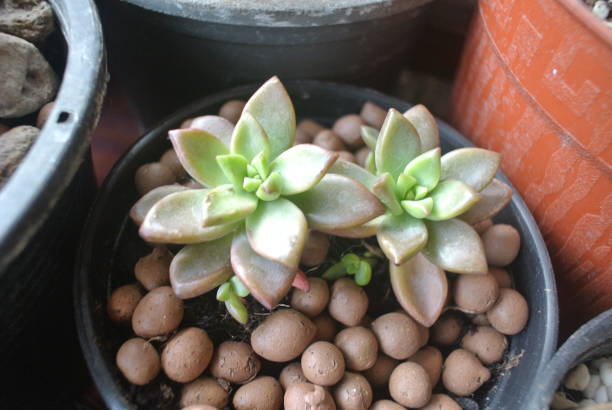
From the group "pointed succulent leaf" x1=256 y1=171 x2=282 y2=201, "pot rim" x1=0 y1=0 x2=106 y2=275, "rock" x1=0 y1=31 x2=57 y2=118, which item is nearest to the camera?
"pot rim" x1=0 y1=0 x2=106 y2=275

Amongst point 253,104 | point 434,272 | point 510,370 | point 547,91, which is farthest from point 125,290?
point 547,91

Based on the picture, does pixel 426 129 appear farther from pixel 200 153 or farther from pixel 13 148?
pixel 13 148

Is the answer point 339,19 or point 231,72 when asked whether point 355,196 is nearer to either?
point 339,19

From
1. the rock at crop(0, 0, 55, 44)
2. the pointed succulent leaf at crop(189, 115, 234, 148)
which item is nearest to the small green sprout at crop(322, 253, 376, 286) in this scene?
the pointed succulent leaf at crop(189, 115, 234, 148)

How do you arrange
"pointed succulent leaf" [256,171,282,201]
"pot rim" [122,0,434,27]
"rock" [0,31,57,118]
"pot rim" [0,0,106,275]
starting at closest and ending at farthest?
1. "pot rim" [0,0,106,275]
2. "pointed succulent leaf" [256,171,282,201]
3. "rock" [0,31,57,118]
4. "pot rim" [122,0,434,27]

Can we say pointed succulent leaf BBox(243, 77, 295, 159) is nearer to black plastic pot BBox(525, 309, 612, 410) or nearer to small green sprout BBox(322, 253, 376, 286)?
small green sprout BBox(322, 253, 376, 286)

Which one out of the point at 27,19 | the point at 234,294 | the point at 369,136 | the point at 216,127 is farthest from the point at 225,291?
the point at 27,19

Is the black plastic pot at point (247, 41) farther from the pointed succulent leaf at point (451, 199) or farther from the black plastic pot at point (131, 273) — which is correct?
the pointed succulent leaf at point (451, 199)
